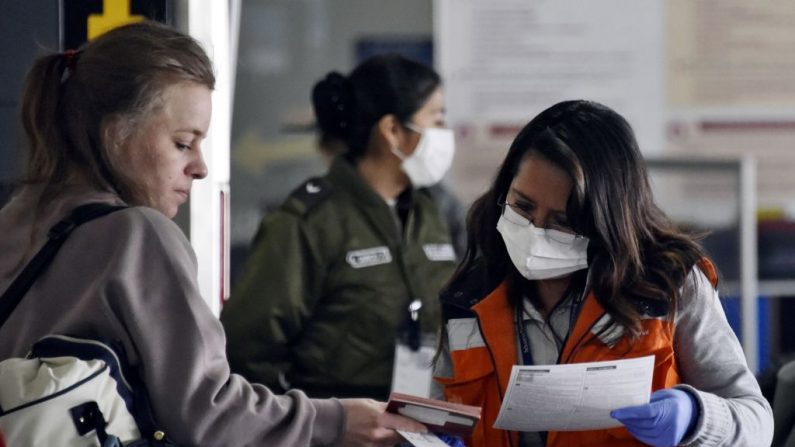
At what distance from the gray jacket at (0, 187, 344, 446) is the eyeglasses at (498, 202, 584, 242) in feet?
2.09

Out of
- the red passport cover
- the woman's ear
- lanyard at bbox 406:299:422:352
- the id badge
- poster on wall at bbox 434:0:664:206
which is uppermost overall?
poster on wall at bbox 434:0:664:206

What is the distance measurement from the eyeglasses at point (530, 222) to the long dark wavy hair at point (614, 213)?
0.02 metres

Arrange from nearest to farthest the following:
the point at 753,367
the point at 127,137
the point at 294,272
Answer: the point at 127,137, the point at 294,272, the point at 753,367

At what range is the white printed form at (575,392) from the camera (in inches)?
76.8

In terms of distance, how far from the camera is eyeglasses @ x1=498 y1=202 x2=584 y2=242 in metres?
2.19

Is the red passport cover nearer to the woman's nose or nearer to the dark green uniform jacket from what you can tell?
the woman's nose

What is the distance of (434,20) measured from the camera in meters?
5.08

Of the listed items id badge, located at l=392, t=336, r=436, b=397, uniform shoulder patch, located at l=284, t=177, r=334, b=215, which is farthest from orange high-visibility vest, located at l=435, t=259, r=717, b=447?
uniform shoulder patch, located at l=284, t=177, r=334, b=215

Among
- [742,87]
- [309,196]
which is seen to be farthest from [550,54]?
[309,196]

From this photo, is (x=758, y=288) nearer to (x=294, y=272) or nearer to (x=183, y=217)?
(x=294, y=272)

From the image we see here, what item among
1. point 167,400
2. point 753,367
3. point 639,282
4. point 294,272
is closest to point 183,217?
point 294,272

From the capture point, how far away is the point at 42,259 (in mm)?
1862

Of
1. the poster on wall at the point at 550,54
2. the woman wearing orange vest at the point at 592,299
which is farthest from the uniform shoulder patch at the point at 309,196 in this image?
the poster on wall at the point at 550,54

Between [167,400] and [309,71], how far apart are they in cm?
352
